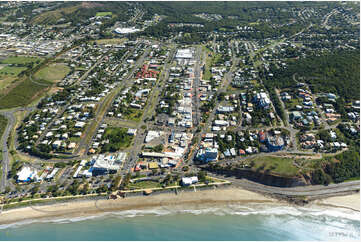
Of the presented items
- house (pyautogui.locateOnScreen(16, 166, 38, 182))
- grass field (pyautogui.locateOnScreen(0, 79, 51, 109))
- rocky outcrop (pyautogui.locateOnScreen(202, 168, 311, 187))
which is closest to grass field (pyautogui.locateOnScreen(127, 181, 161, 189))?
rocky outcrop (pyautogui.locateOnScreen(202, 168, 311, 187))

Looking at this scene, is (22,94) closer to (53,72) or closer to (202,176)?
(53,72)

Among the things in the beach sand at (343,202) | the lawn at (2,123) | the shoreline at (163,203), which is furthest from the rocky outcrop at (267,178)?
the lawn at (2,123)

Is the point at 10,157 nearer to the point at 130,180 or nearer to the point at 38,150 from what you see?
the point at 38,150

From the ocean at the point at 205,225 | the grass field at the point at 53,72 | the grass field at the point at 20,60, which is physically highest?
the grass field at the point at 20,60

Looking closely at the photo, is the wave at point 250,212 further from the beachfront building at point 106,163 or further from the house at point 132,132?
the house at point 132,132

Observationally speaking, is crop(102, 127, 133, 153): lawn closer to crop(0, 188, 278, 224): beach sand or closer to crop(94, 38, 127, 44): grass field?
crop(0, 188, 278, 224): beach sand

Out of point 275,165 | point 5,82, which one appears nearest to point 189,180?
point 275,165
